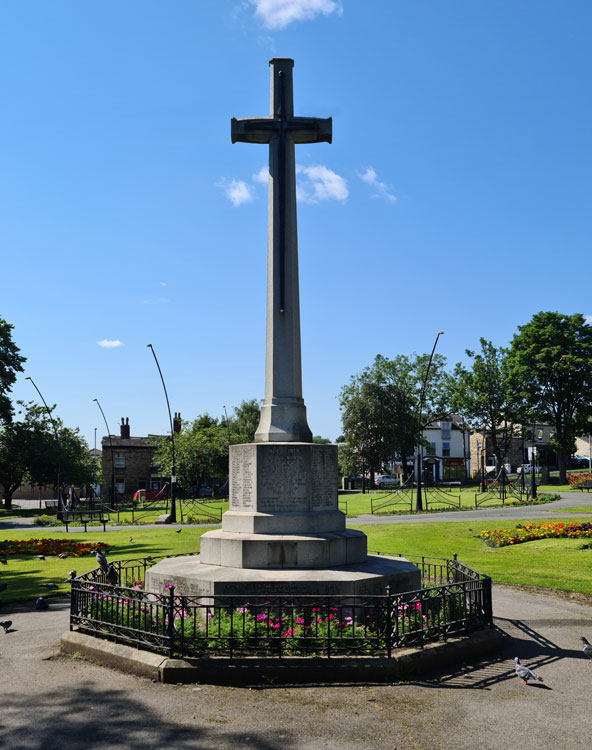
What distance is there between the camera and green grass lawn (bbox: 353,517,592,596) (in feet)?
47.2

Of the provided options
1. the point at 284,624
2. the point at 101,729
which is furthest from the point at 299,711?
the point at 101,729

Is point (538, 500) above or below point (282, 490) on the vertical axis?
below

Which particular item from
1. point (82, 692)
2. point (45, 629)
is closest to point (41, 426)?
point (45, 629)

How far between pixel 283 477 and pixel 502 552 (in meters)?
11.2

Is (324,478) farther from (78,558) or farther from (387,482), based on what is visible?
(387,482)

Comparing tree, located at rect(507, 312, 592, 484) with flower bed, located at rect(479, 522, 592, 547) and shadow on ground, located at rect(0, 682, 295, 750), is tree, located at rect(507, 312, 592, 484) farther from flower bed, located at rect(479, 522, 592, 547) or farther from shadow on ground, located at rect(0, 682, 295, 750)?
shadow on ground, located at rect(0, 682, 295, 750)

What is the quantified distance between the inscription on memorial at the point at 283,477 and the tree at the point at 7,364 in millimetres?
43037

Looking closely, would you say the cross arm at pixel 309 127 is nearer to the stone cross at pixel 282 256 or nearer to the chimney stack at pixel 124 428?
the stone cross at pixel 282 256

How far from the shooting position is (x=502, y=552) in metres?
18.7

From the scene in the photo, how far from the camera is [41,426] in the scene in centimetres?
5469

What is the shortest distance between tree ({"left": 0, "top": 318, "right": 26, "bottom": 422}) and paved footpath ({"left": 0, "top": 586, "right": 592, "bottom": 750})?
43.7 meters

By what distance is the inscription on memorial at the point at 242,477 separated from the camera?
34.3 feet

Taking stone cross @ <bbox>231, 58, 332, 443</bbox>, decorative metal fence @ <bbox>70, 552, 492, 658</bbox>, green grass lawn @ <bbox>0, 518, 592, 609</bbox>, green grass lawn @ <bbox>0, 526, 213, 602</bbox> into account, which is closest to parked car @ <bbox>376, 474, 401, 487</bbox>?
green grass lawn @ <bbox>0, 518, 592, 609</bbox>

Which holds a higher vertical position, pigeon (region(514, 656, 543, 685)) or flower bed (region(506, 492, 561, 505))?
pigeon (region(514, 656, 543, 685))
